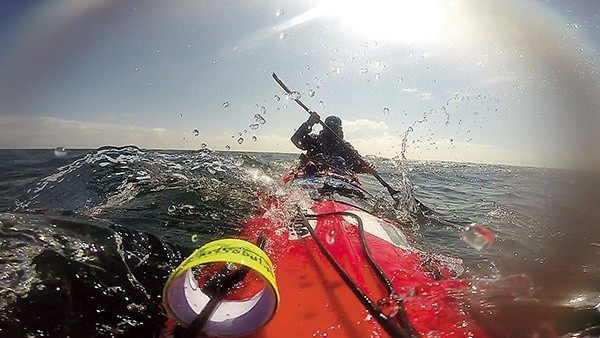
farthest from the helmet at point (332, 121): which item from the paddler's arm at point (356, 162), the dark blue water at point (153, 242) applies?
the dark blue water at point (153, 242)

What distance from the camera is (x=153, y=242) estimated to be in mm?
3436

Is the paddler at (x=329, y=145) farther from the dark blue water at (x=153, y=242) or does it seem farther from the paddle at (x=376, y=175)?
the dark blue water at (x=153, y=242)

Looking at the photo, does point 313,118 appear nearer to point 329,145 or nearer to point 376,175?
point 329,145

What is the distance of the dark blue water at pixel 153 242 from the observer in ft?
7.15

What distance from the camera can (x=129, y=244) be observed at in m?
3.04

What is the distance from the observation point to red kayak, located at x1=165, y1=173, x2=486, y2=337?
5.88 feet

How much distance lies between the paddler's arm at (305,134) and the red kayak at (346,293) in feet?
16.6

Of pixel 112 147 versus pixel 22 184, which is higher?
pixel 112 147

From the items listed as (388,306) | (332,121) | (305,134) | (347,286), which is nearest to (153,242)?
(347,286)

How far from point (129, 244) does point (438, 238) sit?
16.1 ft

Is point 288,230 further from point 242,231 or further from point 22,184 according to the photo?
point 22,184

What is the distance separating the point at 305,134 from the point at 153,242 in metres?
5.67

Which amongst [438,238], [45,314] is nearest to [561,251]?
[438,238]

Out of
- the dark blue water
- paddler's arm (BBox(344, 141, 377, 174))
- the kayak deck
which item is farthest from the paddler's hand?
the kayak deck
